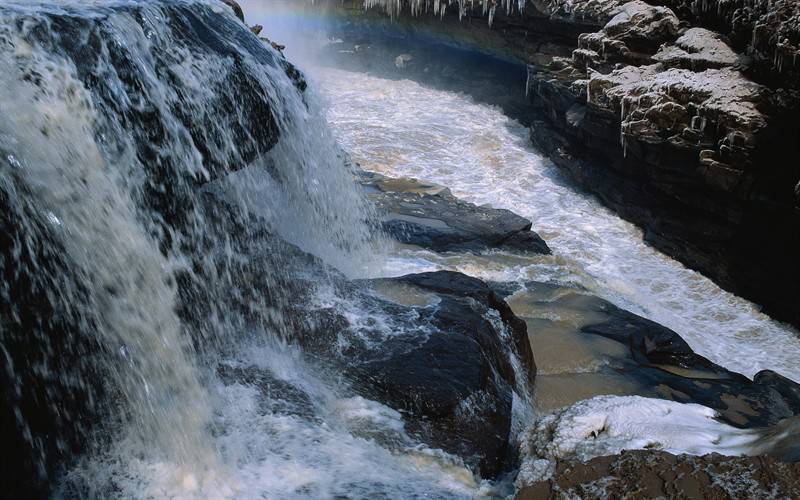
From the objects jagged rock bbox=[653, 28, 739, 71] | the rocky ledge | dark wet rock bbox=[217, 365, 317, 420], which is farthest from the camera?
jagged rock bbox=[653, 28, 739, 71]

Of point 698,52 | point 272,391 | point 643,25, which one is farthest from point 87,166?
point 643,25

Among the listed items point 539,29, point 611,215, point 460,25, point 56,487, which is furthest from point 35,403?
point 460,25

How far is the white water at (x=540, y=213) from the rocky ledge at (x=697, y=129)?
1.15ft

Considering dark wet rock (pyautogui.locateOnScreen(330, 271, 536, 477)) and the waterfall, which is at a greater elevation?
the waterfall

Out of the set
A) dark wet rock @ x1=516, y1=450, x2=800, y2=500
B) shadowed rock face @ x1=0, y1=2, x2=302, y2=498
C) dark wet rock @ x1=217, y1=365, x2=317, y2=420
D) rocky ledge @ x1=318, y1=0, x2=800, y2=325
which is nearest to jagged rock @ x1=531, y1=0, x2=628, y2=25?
rocky ledge @ x1=318, y1=0, x2=800, y2=325

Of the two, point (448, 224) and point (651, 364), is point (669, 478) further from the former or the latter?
point (448, 224)

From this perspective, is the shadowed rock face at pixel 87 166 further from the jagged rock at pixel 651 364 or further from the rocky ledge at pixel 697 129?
the rocky ledge at pixel 697 129

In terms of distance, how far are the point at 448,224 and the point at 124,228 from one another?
442 centimetres

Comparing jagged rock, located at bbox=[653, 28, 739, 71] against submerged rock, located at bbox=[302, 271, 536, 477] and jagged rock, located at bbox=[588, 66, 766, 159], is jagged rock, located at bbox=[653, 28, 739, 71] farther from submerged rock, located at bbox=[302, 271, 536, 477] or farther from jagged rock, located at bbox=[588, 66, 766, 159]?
submerged rock, located at bbox=[302, 271, 536, 477]

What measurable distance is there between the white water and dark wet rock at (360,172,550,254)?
325 millimetres

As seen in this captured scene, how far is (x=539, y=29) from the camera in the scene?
13.4 metres

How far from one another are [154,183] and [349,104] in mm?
11542

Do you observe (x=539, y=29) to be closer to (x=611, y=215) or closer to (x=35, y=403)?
(x=611, y=215)

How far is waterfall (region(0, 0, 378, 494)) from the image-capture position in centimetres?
292
